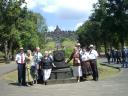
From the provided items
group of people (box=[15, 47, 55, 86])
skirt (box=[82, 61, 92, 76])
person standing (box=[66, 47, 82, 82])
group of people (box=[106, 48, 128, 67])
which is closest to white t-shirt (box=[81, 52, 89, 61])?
skirt (box=[82, 61, 92, 76])

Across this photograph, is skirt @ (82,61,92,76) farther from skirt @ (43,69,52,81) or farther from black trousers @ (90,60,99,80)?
skirt @ (43,69,52,81)

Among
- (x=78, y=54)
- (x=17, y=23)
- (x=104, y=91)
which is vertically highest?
(x=17, y=23)

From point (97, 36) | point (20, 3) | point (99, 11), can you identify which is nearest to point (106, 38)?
point (97, 36)

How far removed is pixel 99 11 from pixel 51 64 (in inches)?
2638

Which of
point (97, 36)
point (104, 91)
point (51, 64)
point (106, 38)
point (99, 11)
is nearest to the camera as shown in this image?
point (104, 91)

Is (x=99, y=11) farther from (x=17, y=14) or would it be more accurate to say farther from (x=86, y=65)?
(x=86, y=65)

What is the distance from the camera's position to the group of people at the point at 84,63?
82.9 ft

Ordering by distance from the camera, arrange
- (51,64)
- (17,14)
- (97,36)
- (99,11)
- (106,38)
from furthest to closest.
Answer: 1. (97,36)
2. (106,38)
3. (99,11)
4. (17,14)
5. (51,64)

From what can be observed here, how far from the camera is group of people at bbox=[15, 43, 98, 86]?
24.6 meters

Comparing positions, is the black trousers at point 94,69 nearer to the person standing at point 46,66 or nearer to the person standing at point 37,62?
the person standing at point 46,66

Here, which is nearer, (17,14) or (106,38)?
(17,14)

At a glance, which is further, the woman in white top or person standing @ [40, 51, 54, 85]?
the woman in white top

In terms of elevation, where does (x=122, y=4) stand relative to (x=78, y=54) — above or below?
above

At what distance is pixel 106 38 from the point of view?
10731 cm
